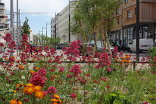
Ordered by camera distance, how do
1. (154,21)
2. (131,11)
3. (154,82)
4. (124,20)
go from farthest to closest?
(124,20) < (131,11) < (154,21) < (154,82)

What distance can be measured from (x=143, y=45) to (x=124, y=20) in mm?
11776

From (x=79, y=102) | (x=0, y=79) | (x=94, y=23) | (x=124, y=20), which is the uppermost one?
(x=124, y=20)

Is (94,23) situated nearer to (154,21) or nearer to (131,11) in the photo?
(154,21)

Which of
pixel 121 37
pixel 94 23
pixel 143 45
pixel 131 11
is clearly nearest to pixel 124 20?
pixel 131 11

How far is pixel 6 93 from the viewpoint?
4375mm

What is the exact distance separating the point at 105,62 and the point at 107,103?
0.76 metres

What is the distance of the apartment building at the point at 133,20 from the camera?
40438mm

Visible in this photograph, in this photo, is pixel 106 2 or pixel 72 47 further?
pixel 106 2

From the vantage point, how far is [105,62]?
5230 millimetres

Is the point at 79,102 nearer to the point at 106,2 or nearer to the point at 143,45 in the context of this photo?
the point at 106,2

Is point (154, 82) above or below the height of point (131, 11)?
A: below

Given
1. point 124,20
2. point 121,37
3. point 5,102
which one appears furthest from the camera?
point 121,37

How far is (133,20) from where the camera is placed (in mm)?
43000

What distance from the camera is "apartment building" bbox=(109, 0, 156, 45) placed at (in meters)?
40.4
